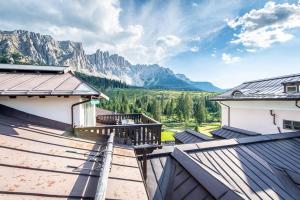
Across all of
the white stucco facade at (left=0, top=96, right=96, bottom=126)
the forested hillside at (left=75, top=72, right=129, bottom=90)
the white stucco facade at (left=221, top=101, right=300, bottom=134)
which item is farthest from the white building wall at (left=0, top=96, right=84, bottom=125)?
the forested hillside at (left=75, top=72, right=129, bottom=90)

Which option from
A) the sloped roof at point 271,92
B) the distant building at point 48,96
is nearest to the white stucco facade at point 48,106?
the distant building at point 48,96

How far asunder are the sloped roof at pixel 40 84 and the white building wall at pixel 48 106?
45 centimetres

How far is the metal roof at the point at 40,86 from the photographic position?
6.43 m

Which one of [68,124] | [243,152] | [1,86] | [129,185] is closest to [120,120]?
[68,124]

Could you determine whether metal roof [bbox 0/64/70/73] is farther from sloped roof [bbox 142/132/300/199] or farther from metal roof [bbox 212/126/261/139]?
metal roof [bbox 212/126/261/139]

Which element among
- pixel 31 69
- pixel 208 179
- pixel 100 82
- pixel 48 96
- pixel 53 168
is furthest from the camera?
pixel 100 82

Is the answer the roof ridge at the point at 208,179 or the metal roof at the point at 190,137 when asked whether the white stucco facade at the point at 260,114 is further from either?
the roof ridge at the point at 208,179

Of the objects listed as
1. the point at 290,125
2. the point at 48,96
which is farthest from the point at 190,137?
the point at 48,96

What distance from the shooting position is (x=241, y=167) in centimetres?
570

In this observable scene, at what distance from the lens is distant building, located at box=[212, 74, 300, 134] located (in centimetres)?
1050

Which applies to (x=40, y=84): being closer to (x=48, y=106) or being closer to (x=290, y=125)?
(x=48, y=106)

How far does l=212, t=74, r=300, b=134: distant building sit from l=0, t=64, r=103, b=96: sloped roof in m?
10.0

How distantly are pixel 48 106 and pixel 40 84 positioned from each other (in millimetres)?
931

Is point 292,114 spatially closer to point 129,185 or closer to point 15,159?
point 129,185
